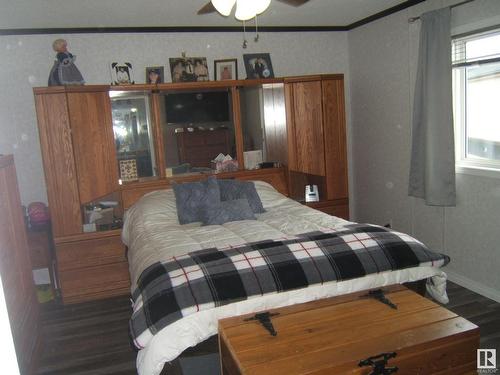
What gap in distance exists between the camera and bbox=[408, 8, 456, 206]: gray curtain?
3232mm

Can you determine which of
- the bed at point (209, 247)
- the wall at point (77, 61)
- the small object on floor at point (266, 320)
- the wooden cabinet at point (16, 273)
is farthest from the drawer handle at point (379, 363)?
the wall at point (77, 61)

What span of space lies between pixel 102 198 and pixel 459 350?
3.12m

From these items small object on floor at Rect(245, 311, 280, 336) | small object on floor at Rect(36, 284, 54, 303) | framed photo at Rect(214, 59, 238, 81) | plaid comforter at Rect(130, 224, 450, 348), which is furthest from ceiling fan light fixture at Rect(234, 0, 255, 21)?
small object on floor at Rect(36, 284, 54, 303)

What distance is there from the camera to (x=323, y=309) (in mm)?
2002

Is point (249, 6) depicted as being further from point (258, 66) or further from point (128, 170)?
point (128, 170)

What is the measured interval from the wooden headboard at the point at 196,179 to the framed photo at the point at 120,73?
92cm

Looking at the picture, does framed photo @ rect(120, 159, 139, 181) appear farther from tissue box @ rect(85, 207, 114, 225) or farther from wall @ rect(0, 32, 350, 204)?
wall @ rect(0, 32, 350, 204)

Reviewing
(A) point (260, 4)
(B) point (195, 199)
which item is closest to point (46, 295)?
(B) point (195, 199)

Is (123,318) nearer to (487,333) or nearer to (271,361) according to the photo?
(271,361)

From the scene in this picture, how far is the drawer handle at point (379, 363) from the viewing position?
1.57m

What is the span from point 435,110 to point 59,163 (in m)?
3.05

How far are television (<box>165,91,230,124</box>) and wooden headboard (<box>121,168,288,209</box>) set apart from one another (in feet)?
1.75

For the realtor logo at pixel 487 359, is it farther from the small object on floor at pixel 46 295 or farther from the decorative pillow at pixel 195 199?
the small object on floor at pixel 46 295

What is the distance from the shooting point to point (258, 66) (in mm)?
4180
